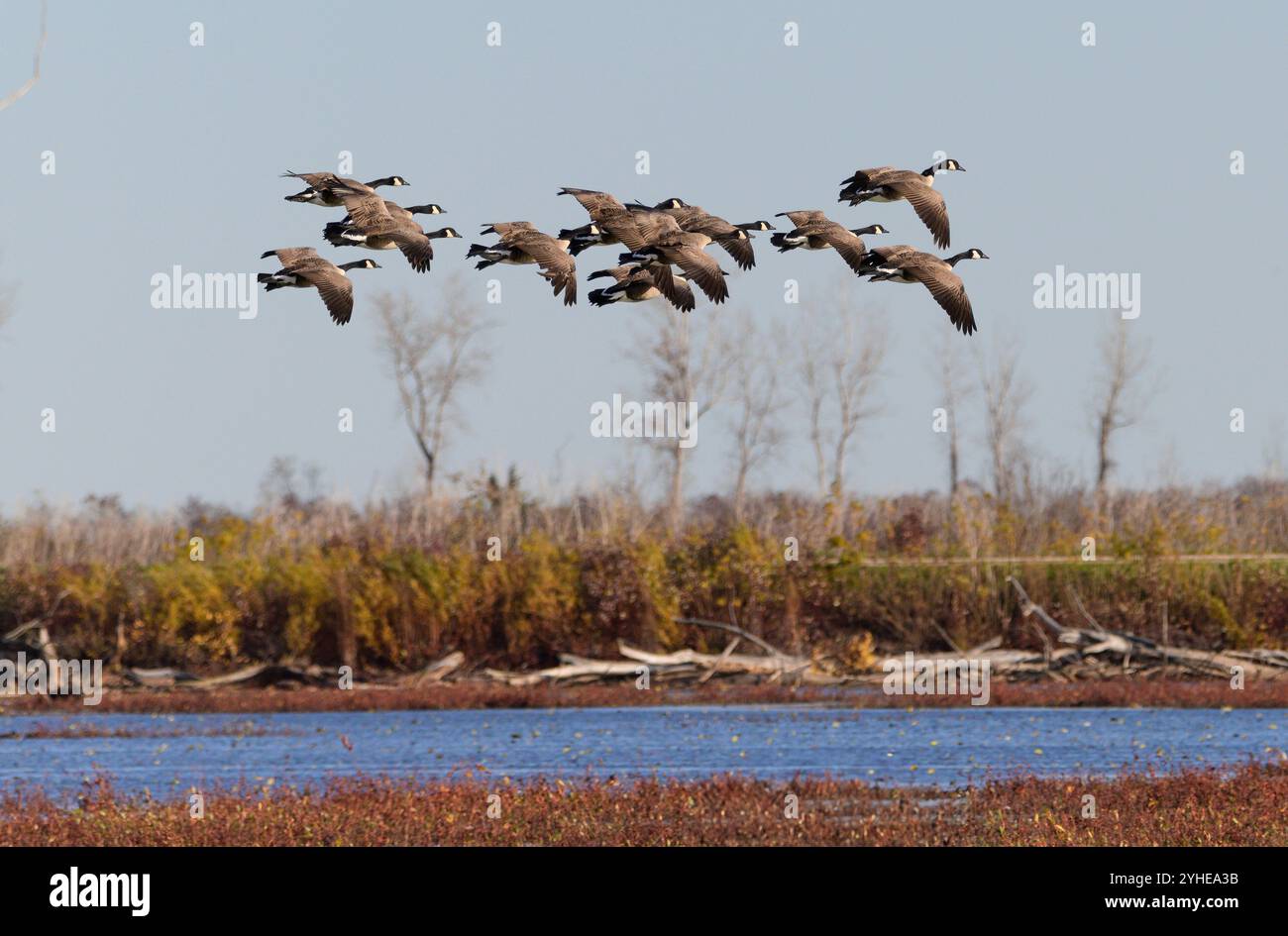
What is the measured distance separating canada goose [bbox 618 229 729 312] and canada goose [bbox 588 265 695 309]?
29 mm

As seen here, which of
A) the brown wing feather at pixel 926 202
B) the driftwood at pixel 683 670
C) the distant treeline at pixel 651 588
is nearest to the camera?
the brown wing feather at pixel 926 202

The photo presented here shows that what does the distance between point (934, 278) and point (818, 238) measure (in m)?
1.04

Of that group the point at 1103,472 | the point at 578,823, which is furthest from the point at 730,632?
Answer: the point at 1103,472

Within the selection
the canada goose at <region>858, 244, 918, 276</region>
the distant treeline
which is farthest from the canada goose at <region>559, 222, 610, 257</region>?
the distant treeline

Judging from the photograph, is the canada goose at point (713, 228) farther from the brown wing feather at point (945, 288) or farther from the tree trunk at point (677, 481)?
the tree trunk at point (677, 481)

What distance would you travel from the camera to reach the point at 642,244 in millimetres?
14992

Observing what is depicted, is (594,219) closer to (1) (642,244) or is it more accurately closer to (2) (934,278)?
(1) (642,244)

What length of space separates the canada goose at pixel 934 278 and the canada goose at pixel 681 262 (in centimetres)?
131

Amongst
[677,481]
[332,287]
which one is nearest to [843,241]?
[332,287]

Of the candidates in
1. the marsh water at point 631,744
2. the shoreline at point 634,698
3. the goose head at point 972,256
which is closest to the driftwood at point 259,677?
the shoreline at point 634,698

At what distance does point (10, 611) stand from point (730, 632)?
1853cm

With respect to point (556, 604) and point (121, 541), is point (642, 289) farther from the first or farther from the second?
point (121, 541)

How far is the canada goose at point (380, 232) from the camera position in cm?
1496

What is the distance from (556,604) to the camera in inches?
1791
